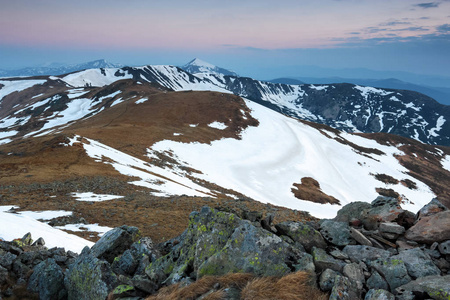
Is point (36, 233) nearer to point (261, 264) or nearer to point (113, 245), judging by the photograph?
point (113, 245)

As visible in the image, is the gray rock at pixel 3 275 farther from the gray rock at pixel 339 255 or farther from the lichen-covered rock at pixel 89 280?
the gray rock at pixel 339 255

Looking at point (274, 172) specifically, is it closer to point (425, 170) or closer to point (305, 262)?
point (305, 262)

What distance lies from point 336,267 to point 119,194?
2816cm

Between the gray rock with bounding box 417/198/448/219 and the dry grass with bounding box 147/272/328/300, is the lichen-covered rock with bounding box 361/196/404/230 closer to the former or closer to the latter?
the gray rock with bounding box 417/198/448/219

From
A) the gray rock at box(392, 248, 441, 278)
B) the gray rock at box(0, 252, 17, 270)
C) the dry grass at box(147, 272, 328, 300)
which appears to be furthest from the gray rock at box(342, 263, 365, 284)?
the gray rock at box(0, 252, 17, 270)

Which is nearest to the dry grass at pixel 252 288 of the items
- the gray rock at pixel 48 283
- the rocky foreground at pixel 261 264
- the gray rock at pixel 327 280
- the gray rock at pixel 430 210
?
the rocky foreground at pixel 261 264

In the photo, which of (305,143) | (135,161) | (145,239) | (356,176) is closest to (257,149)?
(305,143)

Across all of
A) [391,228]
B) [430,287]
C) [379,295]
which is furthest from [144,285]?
[391,228]

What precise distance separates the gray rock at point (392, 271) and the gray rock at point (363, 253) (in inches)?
22.1

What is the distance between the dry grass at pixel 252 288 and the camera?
7.06m

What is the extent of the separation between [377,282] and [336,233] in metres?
3.12

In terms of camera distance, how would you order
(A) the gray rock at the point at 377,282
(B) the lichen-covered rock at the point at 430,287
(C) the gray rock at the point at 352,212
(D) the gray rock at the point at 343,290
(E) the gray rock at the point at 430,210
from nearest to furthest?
(B) the lichen-covered rock at the point at 430,287
(D) the gray rock at the point at 343,290
(A) the gray rock at the point at 377,282
(E) the gray rock at the point at 430,210
(C) the gray rock at the point at 352,212

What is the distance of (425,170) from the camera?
423 ft

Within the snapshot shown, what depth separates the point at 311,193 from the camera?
6388 cm
